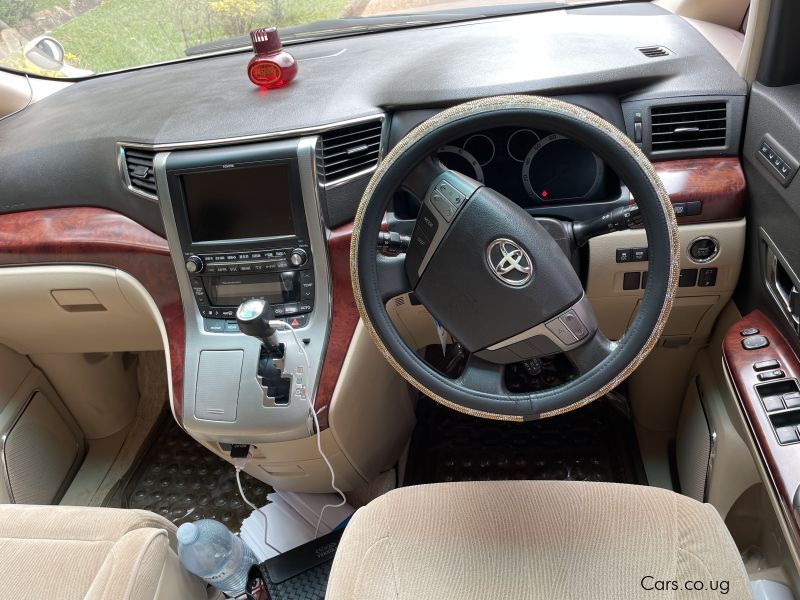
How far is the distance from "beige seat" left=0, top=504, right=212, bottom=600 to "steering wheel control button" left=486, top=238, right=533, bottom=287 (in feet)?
2.53

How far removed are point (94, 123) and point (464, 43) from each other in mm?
914

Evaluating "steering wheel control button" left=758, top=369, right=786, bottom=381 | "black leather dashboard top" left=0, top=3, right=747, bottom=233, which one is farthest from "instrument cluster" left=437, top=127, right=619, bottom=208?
"steering wheel control button" left=758, top=369, right=786, bottom=381

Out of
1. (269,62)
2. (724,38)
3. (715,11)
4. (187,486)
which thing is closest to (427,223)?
(269,62)

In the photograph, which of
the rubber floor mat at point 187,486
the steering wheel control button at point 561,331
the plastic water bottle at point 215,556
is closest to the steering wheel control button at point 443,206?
the steering wheel control button at point 561,331

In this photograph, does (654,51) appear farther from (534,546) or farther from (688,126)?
(534,546)

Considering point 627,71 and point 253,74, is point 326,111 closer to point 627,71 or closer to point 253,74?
point 253,74

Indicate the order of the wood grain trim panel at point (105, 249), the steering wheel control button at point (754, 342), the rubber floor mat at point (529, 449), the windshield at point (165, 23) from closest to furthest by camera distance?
the steering wheel control button at point (754, 342) < the wood grain trim panel at point (105, 249) < the windshield at point (165, 23) < the rubber floor mat at point (529, 449)

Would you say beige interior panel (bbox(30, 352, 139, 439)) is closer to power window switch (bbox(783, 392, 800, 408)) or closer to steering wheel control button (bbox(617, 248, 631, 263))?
steering wheel control button (bbox(617, 248, 631, 263))

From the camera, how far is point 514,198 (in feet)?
4.26

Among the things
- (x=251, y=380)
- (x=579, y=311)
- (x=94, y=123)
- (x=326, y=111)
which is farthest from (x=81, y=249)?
(x=579, y=311)

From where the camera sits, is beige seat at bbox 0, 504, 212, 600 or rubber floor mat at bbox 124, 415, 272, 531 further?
rubber floor mat at bbox 124, 415, 272, 531

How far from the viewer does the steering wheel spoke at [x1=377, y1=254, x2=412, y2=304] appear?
1.00 metres

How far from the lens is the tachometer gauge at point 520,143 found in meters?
1.22

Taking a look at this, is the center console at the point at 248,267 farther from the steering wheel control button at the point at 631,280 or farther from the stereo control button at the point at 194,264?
the steering wheel control button at the point at 631,280
